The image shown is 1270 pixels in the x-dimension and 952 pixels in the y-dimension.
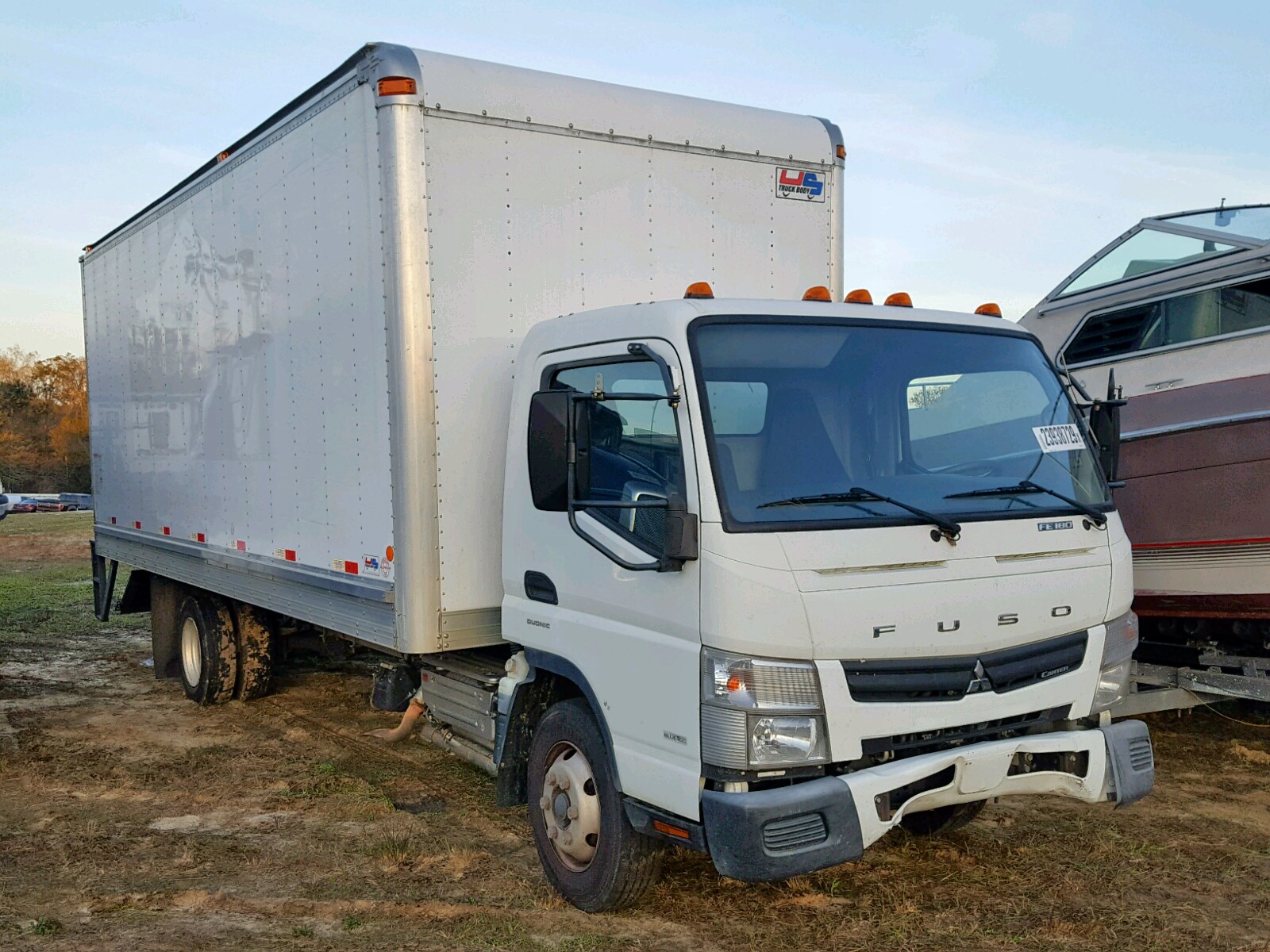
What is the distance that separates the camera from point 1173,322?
7730 mm

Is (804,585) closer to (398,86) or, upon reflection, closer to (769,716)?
(769,716)

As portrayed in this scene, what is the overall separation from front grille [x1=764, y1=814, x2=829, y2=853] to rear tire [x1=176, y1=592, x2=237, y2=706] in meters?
6.08

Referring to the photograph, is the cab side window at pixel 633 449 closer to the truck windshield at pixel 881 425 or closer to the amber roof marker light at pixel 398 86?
the truck windshield at pixel 881 425

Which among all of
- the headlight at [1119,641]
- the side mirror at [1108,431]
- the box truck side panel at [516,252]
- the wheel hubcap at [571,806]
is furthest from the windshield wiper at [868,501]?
the box truck side panel at [516,252]

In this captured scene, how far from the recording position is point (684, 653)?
4027mm

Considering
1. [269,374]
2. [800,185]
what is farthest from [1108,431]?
[269,374]

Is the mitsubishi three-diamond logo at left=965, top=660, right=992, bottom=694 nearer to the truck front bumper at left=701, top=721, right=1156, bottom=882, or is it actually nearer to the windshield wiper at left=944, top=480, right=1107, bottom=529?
the truck front bumper at left=701, top=721, right=1156, bottom=882

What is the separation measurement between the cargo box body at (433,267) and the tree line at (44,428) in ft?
171

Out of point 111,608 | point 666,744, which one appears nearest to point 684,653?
point 666,744

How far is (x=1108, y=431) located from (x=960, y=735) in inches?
62.3

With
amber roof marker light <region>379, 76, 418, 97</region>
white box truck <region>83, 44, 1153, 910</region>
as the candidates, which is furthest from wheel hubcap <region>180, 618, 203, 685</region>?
amber roof marker light <region>379, 76, 418, 97</region>

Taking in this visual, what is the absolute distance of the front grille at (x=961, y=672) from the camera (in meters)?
3.96

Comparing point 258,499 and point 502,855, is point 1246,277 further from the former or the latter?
point 258,499

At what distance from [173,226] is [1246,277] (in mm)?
7144
